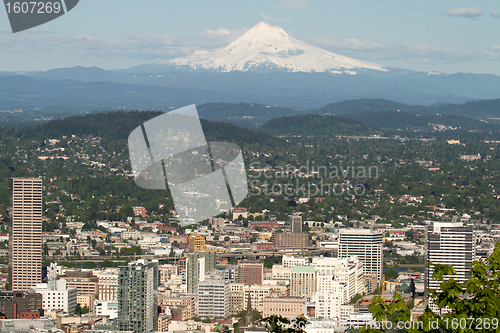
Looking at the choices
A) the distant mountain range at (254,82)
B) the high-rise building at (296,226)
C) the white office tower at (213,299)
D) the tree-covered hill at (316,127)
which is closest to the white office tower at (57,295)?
the white office tower at (213,299)

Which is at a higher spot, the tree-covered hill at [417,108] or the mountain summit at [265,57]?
the mountain summit at [265,57]

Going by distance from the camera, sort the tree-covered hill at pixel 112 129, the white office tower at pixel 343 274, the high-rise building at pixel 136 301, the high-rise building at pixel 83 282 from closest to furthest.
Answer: the high-rise building at pixel 136 301 → the white office tower at pixel 343 274 → the high-rise building at pixel 83 282 → the tree-covered hill at pixel 112 129

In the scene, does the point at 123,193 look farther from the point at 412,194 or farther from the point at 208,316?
the point at 208,316

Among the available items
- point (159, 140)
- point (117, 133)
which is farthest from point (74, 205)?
point (159, 140)

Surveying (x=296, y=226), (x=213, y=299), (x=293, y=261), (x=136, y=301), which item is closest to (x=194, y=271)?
(x=213, y=299)

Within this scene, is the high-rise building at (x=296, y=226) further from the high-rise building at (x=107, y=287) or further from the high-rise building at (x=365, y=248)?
the high-rise building at (x=107, y=287)

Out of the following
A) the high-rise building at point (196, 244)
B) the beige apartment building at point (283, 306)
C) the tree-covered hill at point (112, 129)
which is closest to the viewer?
the beige apartment building at point (283, 306)

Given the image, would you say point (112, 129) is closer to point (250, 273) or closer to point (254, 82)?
point (250, 273)
